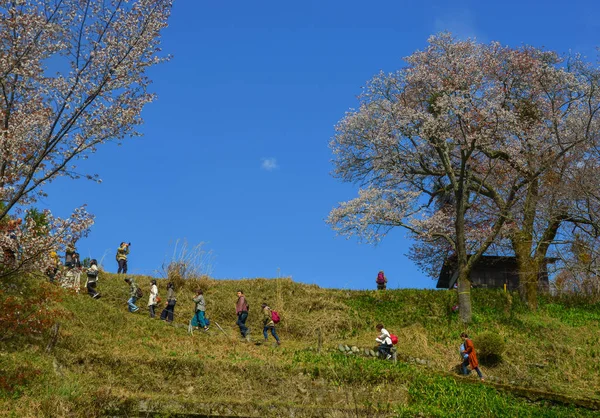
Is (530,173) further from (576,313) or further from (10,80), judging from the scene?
(10,80)

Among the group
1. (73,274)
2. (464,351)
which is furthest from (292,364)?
(73,274)

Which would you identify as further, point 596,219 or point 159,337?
point 596,219

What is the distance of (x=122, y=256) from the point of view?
1387 inches

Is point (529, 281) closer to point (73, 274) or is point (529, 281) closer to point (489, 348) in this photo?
point (489, 348)

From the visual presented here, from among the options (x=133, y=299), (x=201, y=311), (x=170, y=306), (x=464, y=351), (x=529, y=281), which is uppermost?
(x=529, y=281)

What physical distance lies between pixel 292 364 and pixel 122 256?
595 inches

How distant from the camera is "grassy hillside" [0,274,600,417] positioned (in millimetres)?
19656

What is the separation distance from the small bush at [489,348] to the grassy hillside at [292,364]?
474 millimetres

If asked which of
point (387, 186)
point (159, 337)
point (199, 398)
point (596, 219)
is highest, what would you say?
point (387, 186)

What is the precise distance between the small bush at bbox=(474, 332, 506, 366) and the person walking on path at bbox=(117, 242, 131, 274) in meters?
18.1

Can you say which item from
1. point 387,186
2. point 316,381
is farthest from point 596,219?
point 316,381

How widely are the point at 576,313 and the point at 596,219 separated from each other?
6791mm

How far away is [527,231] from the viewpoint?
35.0 m

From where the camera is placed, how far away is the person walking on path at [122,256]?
35188mm
